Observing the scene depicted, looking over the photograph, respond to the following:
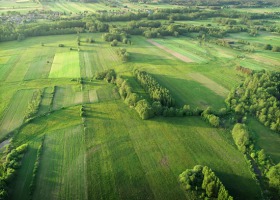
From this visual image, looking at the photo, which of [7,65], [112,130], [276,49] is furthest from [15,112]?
[276,49]

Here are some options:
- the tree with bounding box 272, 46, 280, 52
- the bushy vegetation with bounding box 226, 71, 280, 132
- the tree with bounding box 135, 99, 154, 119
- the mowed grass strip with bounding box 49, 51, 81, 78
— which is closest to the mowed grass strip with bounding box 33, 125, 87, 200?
the tree with bounding box 135, 99, 154, 119

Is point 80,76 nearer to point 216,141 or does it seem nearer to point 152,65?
point 152,65

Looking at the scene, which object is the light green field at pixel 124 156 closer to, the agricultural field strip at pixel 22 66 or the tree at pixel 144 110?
the tree at pixel 144 110

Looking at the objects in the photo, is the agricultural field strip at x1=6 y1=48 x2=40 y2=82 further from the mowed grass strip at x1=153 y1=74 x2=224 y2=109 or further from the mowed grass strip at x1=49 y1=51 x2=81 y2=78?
the mowed grass strip at x1=153 y1=74 x2=224 y2=109

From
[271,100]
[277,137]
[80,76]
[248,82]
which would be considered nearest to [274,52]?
[248,82]

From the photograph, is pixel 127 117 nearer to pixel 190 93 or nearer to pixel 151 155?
pixel 151 155

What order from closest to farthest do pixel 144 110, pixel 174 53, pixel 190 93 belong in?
pixel 144 110, pixel 190 93, pixel 174 53

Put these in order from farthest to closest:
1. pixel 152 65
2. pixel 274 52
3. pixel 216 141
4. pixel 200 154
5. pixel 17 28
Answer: pixel 17 28, pixel 274 52, pixel 152 65, pixel 216 141, pixel 200 154
